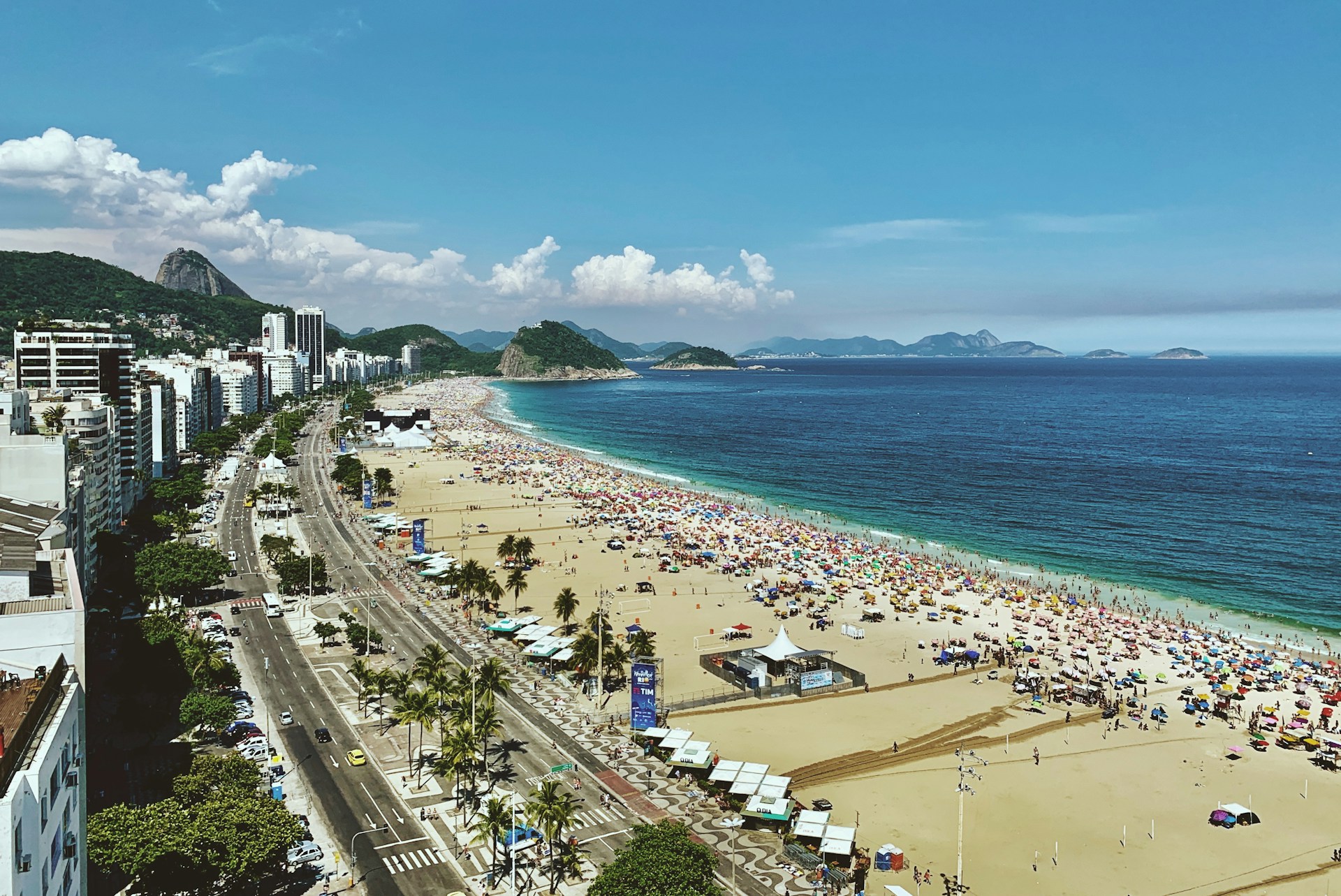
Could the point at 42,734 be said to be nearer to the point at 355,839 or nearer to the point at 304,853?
the point at 304,853

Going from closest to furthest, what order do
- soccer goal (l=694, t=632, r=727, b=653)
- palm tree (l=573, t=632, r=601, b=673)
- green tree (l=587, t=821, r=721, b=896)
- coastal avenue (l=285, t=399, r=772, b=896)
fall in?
1. green tree (l=587, t=821, r=721, b=896)
2. coastal avenue (l=285, t=399, r=772, b=896)
3. palm tree (l=573, t=632, r=601, b=673)
4. soccer goal (l=694, t=632, r=727, b=653)

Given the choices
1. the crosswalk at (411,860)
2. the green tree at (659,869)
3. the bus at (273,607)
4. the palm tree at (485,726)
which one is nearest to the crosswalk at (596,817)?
the palm tree at (485,726)

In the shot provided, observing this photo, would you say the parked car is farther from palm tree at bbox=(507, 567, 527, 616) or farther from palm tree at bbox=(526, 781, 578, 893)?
palm tree at bbox=(507, 567, 527, 616)

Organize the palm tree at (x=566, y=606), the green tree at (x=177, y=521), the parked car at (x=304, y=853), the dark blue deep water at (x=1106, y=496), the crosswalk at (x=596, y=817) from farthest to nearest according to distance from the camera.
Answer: the green tree at (x=177, y=521) < the dark blue deep water at (x=1106, y=496) < the palm tree at (x=566, y=606) < the crosswalk at (x=596, y=817) < the parked car at (x=304, y=853)

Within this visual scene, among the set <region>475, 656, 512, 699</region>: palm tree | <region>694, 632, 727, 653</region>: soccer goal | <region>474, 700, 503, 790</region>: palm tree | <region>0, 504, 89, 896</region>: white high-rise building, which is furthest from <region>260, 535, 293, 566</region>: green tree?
<region>0, 504, 89, 896</region>: white high-rise building

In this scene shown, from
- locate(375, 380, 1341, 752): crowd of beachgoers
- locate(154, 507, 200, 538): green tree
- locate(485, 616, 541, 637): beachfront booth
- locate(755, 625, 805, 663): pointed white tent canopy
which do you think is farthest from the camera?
locate(154, 507, 200, 538): green tree

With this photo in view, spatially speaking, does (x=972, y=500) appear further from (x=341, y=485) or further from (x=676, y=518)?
(x=341, y=485)

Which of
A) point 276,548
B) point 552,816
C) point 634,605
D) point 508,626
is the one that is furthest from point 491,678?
point 276,548

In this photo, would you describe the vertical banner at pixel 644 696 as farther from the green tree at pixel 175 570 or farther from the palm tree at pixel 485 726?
the green tree at pixel 175 570
